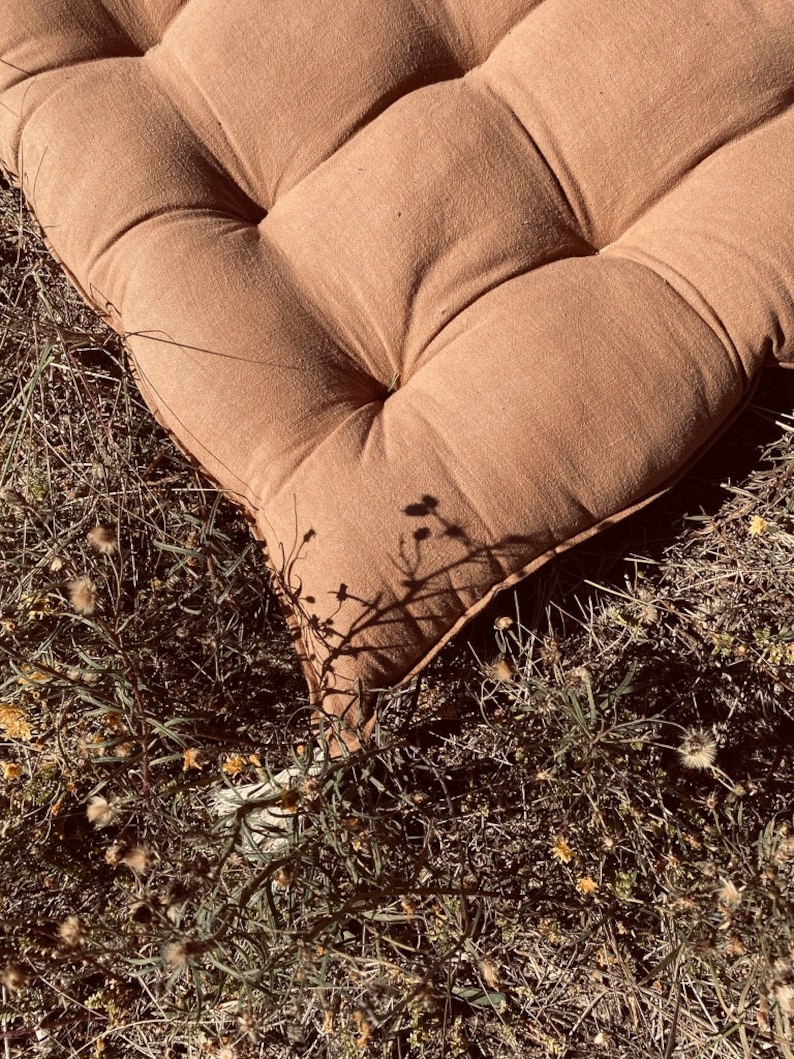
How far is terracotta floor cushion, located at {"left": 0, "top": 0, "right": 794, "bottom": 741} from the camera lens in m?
1.04

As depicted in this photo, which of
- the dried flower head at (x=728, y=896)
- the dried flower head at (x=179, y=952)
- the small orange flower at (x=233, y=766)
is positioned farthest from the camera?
the small orange flower at (x=233, y=766)

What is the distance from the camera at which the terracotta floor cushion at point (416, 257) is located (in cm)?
104

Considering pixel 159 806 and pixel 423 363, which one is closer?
pixel 423 363

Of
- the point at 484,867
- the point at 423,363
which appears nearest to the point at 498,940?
the point at 484,867

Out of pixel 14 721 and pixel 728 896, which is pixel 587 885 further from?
pixel 14 721

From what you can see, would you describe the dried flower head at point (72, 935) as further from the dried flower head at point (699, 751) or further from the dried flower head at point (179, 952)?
the dried flower head at point (699, 751)

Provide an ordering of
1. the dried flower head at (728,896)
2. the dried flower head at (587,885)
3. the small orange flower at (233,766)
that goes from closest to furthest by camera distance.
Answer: the dried flower head at (728,896) → the small orange flower at (233,766) → the dried flower head at (587,885)

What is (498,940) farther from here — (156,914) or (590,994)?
(156,914)

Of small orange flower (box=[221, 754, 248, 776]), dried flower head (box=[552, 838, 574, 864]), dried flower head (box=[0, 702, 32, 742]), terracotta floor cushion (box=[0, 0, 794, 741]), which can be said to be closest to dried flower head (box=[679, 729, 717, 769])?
dried flower head (box=[552, 838, 574, 864])

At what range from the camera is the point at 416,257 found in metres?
1.08

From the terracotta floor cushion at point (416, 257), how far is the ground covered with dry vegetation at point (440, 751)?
0.20 m

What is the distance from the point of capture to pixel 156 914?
32.5 inches

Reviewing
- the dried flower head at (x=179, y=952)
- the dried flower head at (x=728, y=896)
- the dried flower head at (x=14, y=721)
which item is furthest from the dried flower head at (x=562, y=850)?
the dried flower head at (x=14, y=721)

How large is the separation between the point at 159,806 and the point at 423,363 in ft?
2.65
